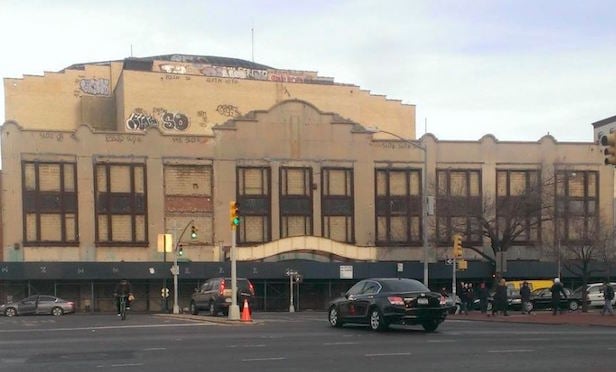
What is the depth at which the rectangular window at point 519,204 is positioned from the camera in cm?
5422

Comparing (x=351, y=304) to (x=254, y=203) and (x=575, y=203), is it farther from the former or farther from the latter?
(x=575, y=203)

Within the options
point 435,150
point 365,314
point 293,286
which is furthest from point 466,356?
point 435,150

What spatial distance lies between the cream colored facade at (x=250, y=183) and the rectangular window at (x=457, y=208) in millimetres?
356

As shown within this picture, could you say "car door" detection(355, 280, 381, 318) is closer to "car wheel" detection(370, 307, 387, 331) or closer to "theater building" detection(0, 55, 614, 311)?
"car wheel" detection(370, 307, 387, 331)

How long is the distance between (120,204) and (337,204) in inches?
654

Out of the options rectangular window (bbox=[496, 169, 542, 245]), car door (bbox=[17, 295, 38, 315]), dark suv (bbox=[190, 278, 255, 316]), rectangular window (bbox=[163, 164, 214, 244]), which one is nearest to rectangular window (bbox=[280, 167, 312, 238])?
rectangular window (bbox=[163, 164, 214, 244])

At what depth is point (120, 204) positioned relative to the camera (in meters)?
55.2

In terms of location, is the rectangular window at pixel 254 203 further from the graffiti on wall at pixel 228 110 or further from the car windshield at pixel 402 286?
the car windshield at pixel 402 286

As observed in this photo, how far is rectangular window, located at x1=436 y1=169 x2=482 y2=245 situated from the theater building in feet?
0.51

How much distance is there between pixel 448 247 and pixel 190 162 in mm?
21285

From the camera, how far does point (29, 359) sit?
545 inches

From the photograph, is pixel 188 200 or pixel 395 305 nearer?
pixel 395 305

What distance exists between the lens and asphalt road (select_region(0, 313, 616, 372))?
1259 cm

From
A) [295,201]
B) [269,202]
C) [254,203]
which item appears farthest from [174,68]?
[295,201]
